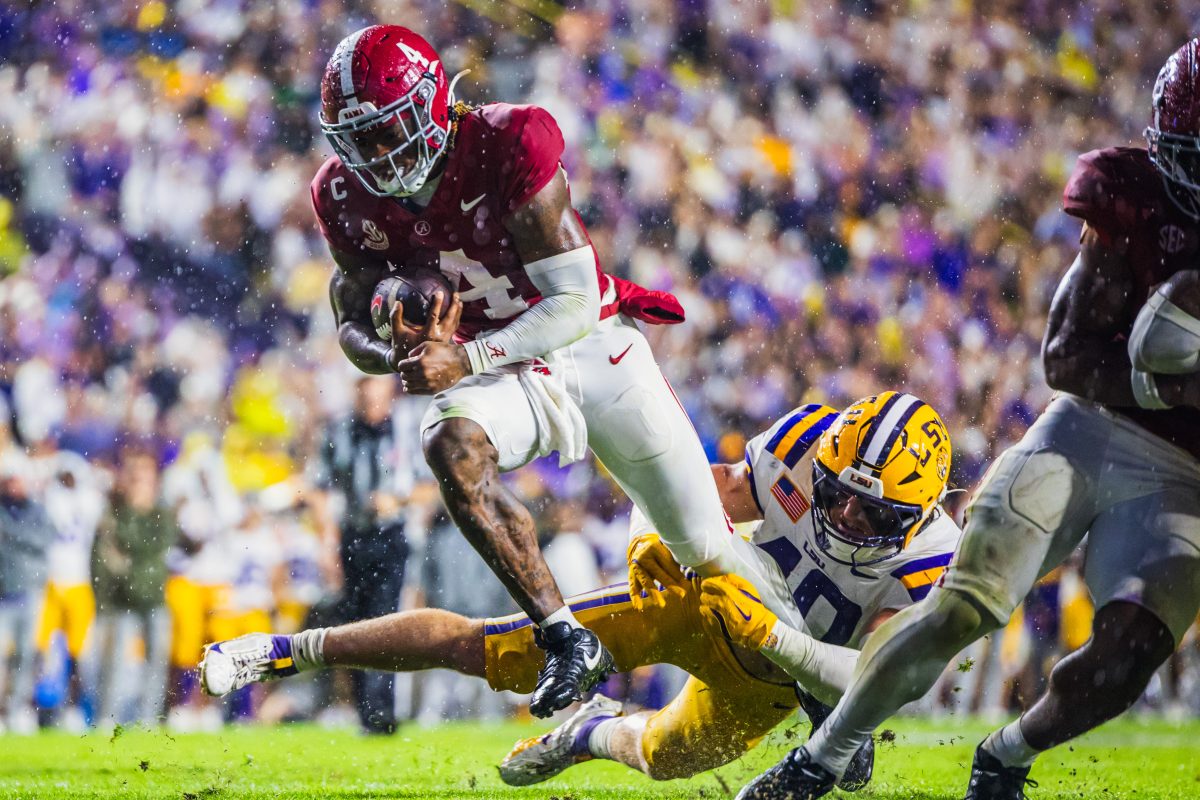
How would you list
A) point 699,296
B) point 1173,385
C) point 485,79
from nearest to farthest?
1. point 1173,385
2. point 699,296
3. point 485,79

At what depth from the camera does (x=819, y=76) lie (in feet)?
28.2

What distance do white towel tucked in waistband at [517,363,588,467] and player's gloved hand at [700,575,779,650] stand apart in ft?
1.80

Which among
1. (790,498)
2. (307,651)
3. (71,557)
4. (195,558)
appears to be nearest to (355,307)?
(307,651)

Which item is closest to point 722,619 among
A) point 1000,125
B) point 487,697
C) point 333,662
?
point 333,662

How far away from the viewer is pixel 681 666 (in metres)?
4.07

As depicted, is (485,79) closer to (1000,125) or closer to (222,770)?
(1000,125)

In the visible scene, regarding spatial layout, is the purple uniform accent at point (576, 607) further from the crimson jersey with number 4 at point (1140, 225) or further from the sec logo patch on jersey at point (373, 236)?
the crimson jersey with number 4 at point (1140, 225)

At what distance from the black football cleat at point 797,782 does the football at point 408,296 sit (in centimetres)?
152

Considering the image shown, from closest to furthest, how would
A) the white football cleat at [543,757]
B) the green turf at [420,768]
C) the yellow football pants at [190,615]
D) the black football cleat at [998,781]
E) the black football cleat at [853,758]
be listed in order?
1. the black football cleat at [998,781]
2. the black football cleat at [853,758]
3. the green turf at [420,768]
4. the white football cleat at [543,757]
5. the yellow football pants at [190,615]

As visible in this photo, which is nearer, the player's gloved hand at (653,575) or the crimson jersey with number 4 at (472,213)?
the crimson jersey with number 4 at (472,213)

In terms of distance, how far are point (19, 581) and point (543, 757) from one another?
3.16 m

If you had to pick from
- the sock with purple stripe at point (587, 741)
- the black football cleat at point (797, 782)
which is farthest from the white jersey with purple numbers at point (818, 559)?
the sock with purple stripe at point (587, 741)

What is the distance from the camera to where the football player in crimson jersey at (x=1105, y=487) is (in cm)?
311

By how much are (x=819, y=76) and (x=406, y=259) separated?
5162 millimetres
